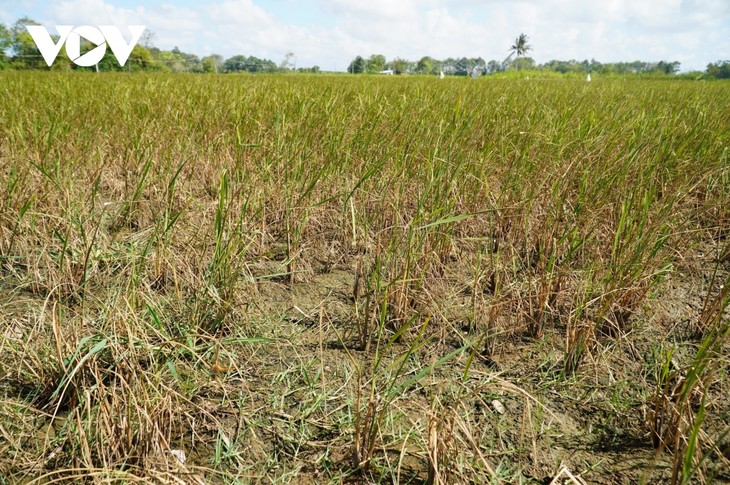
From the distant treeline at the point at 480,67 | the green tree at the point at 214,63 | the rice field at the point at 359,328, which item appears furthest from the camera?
the distant treeline at the point at 480,67

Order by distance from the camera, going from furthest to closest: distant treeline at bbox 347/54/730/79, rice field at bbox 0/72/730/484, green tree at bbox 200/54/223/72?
distant treeline at bbox 347/54/730/79 < green tree at bbox 200/54/223/72 < rice field at bbox 0/72/730/484

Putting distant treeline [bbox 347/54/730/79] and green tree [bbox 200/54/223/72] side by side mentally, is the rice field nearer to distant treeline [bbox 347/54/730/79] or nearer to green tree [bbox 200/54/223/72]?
green tree [bbox 200/54/223/72]

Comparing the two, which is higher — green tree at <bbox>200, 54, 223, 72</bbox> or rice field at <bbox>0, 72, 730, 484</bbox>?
green tree at <bbox>200, 54, 223, 72</bbox>

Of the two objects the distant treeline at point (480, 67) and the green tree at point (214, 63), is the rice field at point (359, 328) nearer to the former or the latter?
the green tree at point (214, 63)

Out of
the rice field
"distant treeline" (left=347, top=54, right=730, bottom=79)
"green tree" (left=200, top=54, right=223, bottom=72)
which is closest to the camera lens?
the rice field

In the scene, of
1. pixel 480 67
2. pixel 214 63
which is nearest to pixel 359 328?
pixel 214 63

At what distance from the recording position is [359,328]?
1378 millimetres

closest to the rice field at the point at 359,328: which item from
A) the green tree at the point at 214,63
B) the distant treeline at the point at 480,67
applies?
the green tree at the point at 214,63

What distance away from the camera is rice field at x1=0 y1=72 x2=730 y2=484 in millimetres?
989

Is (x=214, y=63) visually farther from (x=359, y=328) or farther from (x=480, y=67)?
(x=480, y=67)

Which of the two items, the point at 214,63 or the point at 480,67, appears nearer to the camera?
the point at 214,63

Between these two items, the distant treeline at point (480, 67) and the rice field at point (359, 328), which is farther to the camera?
the distant treeline at point (480, 67)

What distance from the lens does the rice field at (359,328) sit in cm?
99

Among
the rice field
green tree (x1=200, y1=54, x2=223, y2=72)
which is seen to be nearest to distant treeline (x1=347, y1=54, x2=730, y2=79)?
green tree (x1=200, y1=54, x2=223, y2=72)
